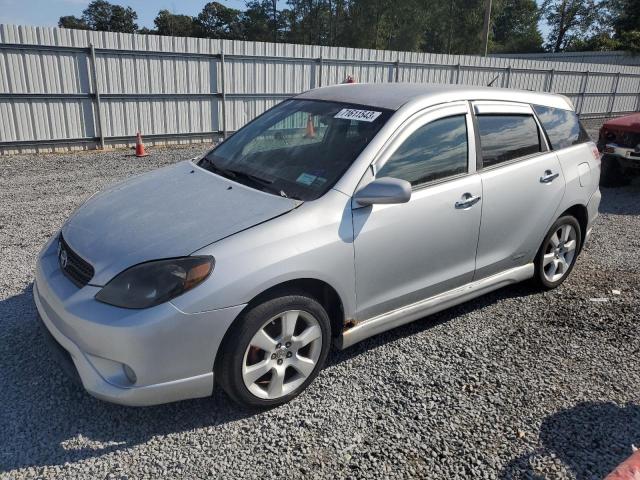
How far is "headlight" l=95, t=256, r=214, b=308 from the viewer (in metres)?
2.43

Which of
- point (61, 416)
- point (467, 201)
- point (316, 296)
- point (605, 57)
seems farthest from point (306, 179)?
point (605, 57)

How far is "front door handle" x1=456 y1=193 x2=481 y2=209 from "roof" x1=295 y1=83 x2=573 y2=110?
26.9 inches

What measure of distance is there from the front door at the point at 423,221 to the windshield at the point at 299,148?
23cm

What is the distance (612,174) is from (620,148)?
0.94 meters

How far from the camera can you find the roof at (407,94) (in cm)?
346

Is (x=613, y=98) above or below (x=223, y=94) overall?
below

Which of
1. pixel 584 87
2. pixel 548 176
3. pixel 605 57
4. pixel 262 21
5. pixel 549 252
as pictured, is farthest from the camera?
pixel 262 21

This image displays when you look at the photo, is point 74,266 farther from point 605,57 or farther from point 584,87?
point 605,57

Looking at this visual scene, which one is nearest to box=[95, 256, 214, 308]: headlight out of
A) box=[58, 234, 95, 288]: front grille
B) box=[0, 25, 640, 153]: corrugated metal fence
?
box=[58, 234, 95, 288]: front grille

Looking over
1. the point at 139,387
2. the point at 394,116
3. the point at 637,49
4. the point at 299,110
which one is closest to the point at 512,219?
A: the point at 394,116

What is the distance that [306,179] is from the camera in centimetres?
312

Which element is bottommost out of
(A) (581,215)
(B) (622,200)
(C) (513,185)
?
(B) (622,200)

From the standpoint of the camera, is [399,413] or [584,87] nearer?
[399,413]

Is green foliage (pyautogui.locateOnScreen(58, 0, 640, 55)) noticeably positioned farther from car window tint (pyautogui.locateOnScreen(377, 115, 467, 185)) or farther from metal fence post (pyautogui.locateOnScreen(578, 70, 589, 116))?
car window tint (pyautogui.locateOnScreen(377, 115, 467, 185))
